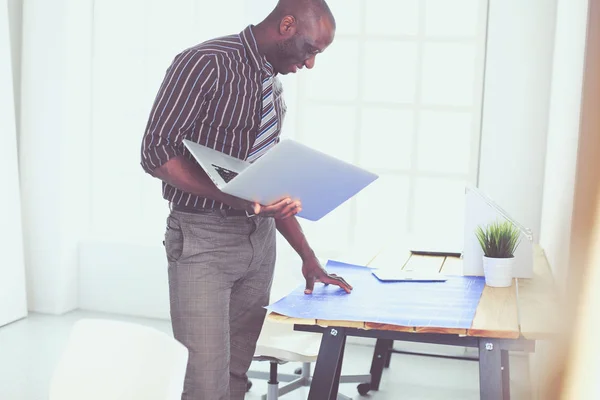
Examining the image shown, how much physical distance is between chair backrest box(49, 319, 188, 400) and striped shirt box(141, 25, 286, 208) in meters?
0.58

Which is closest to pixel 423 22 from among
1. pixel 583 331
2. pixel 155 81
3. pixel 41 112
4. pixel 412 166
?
pixel 412 166

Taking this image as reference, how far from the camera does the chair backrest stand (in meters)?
1.76

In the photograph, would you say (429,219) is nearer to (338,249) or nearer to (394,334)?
(338,249)

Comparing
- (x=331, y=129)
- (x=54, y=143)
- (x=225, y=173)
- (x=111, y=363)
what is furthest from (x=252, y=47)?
(x=54, y=143)

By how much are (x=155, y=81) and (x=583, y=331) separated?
405cm

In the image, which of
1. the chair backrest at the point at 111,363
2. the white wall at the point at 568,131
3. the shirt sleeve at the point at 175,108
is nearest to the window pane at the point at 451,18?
the white wall at the point at 568,131

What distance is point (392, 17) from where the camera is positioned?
4.74m

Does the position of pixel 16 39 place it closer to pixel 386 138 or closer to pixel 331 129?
pixel 331 129

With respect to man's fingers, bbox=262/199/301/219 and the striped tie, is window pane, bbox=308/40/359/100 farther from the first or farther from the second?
man's fingers, bbox=262/199/301/219

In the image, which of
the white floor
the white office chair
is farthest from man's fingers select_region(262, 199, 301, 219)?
the white floor

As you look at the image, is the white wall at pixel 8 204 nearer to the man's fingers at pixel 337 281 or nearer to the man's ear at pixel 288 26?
the man's fingers at pixel 337 281

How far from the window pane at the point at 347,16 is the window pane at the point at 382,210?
2.87 ft

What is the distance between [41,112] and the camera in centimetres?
518

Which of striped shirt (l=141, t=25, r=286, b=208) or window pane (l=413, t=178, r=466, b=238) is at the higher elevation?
striped shirt (l=141, t=25, r=286, b=208)
